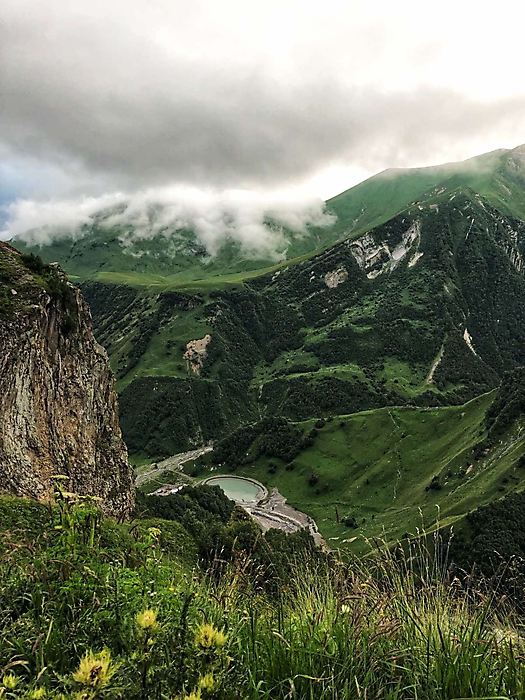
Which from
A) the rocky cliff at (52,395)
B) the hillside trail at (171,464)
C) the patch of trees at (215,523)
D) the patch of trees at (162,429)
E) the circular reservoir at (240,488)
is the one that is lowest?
the circular reservoir at (240,488)

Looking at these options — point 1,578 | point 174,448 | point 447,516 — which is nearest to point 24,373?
point 1,578

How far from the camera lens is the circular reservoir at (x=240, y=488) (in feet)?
425

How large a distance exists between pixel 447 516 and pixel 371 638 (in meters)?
82.1

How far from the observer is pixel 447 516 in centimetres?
7400

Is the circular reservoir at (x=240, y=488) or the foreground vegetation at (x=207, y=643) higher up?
the foreground vegetation at (x=207, y=643)

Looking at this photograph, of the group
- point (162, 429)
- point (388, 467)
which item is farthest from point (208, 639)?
point (162, 429)

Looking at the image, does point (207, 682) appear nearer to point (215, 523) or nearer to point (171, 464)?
point (215, 523)

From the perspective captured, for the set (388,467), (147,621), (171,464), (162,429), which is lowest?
(171,464)

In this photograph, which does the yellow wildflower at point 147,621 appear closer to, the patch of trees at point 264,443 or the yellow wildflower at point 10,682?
the yellow wildflower at point 10,682

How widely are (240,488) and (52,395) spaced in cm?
10973

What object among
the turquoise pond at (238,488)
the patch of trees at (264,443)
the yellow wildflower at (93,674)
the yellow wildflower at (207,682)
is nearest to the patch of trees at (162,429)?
the patch of trees at (264,443)

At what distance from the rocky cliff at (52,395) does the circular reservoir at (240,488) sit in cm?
8406

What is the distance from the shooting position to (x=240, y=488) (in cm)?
14012

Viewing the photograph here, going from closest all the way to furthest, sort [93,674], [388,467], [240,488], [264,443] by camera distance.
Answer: [93,674]
[388,467]
[240,488]
[264,443]
